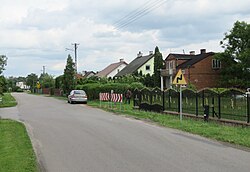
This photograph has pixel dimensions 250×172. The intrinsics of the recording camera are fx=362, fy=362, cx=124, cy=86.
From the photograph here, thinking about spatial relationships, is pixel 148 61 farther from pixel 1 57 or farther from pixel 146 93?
pixel 146 93

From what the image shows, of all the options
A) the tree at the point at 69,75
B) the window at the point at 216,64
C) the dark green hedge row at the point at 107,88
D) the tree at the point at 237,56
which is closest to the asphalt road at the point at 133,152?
the dark green hedge row at the point at 107,88

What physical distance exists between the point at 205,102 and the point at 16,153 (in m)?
11.2

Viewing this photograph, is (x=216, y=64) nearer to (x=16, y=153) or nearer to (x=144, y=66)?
(x=144, y=66)

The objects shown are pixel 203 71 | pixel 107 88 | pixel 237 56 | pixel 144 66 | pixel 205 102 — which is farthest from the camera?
pixel 144 66

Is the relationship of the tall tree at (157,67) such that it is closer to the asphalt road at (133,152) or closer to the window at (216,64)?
the window at (216,64)

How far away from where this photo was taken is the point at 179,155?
29.5 feet

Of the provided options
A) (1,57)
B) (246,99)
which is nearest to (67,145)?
(246,99)

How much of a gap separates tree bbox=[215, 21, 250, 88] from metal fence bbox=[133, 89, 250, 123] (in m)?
26.2

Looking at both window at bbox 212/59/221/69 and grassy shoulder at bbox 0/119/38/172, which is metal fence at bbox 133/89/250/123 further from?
window at bbox 212/59/221/69

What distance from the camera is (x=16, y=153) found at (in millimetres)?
9148

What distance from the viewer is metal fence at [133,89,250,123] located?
15.3m

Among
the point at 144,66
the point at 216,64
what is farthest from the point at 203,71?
the point at 144,66

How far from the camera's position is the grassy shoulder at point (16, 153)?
756cm

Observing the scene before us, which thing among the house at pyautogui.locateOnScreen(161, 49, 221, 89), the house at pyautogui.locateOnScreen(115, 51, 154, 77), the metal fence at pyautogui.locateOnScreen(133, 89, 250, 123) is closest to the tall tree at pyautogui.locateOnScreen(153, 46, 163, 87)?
the house at pyautogui.locateOnScreen(161, 49, 221, 89)
